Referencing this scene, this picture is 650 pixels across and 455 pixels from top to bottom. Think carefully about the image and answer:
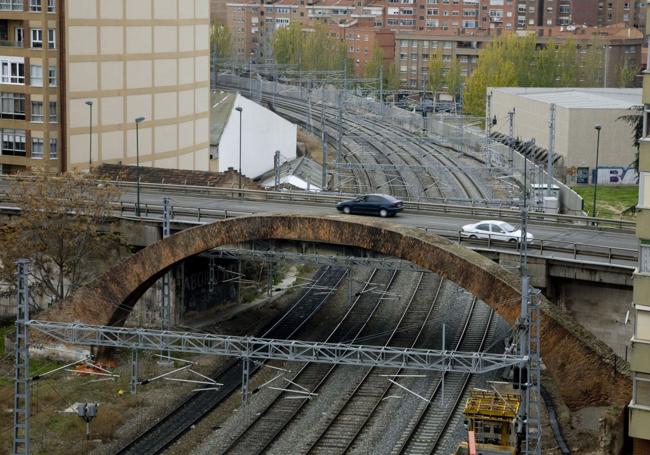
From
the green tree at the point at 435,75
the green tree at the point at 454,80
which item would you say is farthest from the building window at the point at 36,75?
the green tree at the point at 454,80

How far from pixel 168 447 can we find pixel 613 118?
48976mm

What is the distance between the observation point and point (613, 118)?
77438 mm

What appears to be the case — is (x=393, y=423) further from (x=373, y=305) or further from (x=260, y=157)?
(x=260, y=157)

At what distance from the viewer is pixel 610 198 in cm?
7306

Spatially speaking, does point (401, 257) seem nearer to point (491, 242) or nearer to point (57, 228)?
point (491, 242)

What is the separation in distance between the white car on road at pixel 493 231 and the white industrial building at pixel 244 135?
3073 cm

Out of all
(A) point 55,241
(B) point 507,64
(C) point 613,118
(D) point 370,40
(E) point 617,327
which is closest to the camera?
(E) point 617,327

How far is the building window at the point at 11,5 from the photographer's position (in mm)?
62406

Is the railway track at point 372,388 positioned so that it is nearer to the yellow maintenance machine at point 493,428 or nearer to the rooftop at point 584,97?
the yellow maintenance machine at point 493,428

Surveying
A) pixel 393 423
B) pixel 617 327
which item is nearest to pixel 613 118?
pixel 617 327

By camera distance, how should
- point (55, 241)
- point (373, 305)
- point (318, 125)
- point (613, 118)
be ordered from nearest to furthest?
point (55, 241) → point (373, 305) → point (613, 118) → point (318, 125)

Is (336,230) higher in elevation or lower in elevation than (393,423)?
higher

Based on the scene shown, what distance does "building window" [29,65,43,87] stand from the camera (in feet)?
205

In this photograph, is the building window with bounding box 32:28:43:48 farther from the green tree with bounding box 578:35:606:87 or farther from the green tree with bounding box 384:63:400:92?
the green tree with bounding box 384:63:400:92
